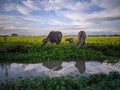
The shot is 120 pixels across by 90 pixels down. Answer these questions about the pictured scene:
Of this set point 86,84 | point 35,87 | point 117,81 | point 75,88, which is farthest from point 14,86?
point 117,81

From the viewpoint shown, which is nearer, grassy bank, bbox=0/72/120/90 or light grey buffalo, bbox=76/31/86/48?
grassy bank, bbox=0/72/120/90

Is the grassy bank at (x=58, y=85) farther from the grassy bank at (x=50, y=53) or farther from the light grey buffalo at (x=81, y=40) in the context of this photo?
the light grey buffalo at (x=81, y=40)

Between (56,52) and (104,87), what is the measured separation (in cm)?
577

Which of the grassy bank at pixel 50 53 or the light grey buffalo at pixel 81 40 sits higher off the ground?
the light grey buffalo at pixel 81 40

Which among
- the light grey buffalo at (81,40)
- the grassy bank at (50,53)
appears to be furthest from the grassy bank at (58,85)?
the light grey buffalo at (81,40)

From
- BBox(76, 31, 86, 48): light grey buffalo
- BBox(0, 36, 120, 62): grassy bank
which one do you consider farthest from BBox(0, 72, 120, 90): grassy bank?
BBox(76, 31, 86, 48): light grey buffalo

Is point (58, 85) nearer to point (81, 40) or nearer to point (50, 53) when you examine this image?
point (50, 53)

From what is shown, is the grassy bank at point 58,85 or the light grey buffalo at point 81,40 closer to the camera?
the grassy bank at point 58,85

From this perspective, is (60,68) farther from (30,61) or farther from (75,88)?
(75,88)

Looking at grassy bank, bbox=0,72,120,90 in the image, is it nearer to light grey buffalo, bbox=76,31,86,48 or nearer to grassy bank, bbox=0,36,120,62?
grassy bank, bbox=0,36,120,62

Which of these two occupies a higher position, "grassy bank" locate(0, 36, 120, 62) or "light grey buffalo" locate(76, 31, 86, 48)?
"light grey buffalo" locate(76, 31, 86, 48)

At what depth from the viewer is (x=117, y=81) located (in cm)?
493

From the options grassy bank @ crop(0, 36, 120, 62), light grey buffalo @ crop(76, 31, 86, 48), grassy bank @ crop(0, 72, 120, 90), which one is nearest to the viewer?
grassy bank @ crop(0, 72, 120, 90)

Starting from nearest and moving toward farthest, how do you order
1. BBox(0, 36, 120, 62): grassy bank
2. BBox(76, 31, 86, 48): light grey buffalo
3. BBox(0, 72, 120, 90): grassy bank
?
BBox(0, 72, 120, 90): grassy bank → BBox(0, 36, 120, 62): grassy bank → BBox(76, 31, 86, 48): light grey buffalo
